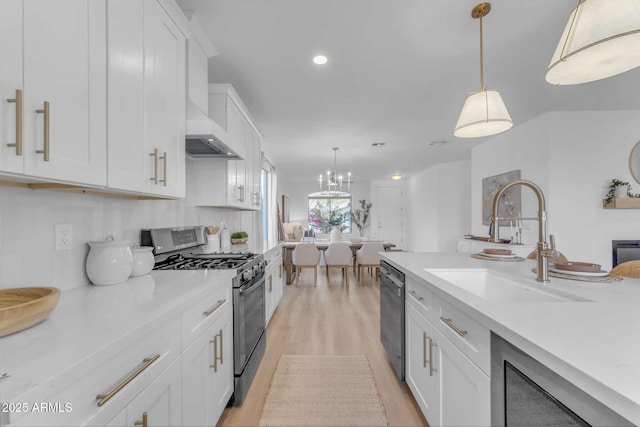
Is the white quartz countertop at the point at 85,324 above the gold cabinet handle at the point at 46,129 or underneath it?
underneath

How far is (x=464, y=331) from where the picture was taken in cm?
112

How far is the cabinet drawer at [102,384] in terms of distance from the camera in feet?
1.93

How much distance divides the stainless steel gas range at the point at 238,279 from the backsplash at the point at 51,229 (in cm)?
23

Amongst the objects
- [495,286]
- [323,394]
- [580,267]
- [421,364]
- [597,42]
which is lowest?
[323,394]

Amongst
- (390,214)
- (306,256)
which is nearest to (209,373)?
(306,256)

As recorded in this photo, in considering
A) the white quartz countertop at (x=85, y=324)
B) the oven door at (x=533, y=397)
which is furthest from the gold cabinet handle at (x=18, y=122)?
the oven door at (x=533, y=397)

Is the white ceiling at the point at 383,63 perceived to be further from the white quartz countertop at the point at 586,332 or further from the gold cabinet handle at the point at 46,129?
the white quartz countertop at the point at 586,332

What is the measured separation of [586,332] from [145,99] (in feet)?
6.18

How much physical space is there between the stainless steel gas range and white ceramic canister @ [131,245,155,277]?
21cm

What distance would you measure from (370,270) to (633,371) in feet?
19.3

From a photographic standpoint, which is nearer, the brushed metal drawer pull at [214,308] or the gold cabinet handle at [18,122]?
the gold cabinet handle at [18,122]

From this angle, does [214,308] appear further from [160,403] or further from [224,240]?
[224,240]

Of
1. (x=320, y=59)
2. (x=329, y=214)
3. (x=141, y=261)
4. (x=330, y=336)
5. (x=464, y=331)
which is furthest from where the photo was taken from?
(x=329, y=214)

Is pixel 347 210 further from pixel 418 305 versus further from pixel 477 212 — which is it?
pixel 418 305
